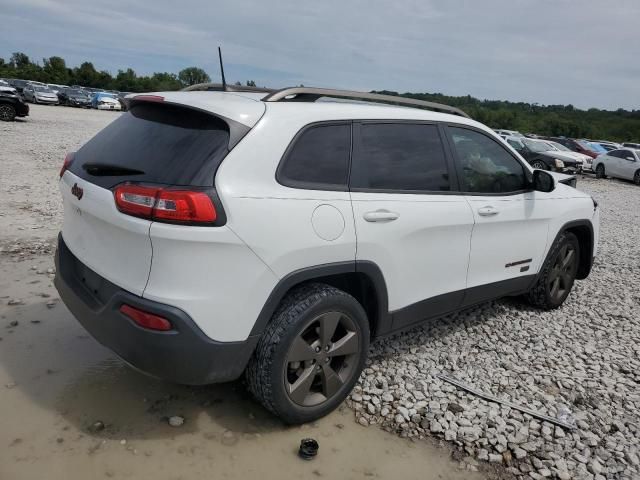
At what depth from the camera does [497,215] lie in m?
3.88

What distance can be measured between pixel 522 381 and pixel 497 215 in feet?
4.01

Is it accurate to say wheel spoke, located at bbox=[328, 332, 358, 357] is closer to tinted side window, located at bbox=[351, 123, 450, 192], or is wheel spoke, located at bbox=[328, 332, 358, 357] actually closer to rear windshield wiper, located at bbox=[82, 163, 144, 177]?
tinted side window, located at bbox=[351, 123, 450, 192]

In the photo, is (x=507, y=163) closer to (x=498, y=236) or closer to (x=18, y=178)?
(x=498, y=236)

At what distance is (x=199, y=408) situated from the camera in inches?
121

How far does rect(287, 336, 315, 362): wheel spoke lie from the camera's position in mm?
2746

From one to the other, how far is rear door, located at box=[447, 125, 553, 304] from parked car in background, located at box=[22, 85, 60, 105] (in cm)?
4114

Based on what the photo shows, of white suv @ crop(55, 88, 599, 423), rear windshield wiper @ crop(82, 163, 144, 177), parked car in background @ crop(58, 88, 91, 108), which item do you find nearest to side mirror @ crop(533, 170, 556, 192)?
white suv @ crop(55, 88, 599, 423)

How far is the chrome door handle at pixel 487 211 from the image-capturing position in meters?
3.72

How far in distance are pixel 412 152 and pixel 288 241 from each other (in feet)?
4.16

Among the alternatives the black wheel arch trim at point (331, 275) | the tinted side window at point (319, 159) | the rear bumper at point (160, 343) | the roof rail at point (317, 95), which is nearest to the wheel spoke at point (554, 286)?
the roof rail at point (317, 95)

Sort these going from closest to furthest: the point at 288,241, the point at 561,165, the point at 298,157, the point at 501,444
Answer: the point at 288,241
the point at 298,157
the point at 501,444
the point at 561,165

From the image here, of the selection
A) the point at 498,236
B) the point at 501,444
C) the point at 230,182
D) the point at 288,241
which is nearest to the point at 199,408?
the point at 288,241

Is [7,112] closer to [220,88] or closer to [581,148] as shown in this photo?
[220,88]

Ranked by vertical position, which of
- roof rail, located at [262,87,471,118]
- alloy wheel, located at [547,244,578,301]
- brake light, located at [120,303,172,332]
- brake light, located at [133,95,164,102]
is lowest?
alloy wheel, located at [547,244,578,301]
